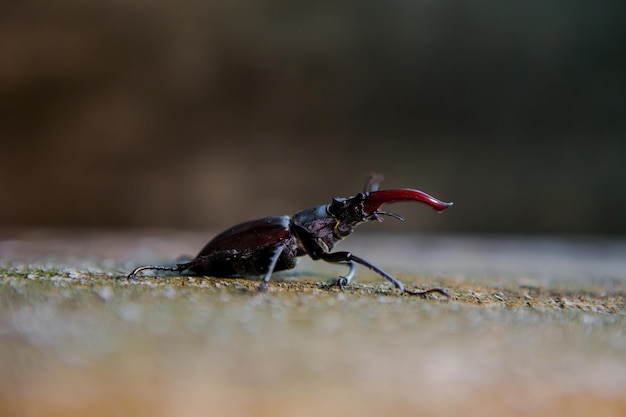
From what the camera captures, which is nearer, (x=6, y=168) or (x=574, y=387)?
(x=574, y=387)

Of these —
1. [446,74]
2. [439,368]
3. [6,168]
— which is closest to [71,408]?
[439,368]

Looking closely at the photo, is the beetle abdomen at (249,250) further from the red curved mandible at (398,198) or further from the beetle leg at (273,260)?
the red curved mandible at (398,198)

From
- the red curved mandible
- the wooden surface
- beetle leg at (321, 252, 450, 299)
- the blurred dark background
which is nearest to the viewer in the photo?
the wooden surface

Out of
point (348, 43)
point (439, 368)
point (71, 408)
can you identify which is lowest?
point (71, 408)

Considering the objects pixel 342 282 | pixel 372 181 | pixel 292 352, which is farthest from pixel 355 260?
pixel 292 352

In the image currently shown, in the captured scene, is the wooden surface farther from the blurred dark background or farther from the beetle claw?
the blurred dark background

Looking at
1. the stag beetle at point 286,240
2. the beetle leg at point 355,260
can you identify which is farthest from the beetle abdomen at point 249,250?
the beetle leg at point 355,260

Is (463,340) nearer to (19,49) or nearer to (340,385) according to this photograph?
(340,385)

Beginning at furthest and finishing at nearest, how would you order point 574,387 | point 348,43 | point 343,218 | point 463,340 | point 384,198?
point 348,43 < point 343,218 < point 384,198 < point 463,340 < point 574,387

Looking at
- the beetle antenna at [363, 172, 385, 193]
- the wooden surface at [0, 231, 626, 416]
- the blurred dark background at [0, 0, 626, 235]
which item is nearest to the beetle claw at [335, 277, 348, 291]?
the wooden surface at [0, 231, 626, 416]
